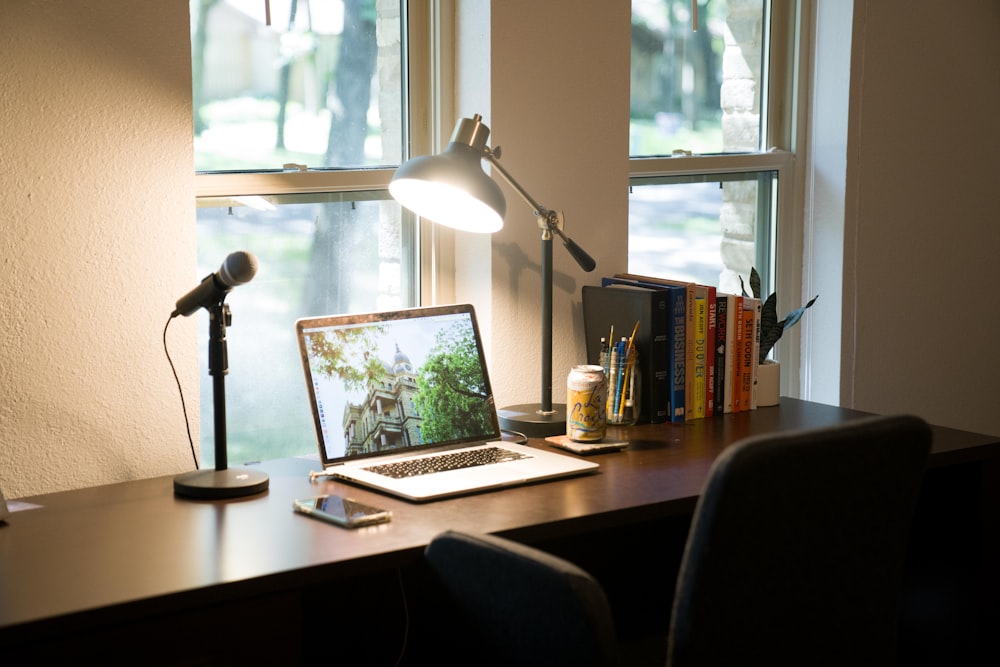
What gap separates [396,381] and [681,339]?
2.06 ft

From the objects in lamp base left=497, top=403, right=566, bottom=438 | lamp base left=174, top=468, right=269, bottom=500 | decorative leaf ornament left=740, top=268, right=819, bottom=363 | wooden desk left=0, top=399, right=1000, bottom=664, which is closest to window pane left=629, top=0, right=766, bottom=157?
decorative leaf ornament left=740, top=268, right=819, bottom=363

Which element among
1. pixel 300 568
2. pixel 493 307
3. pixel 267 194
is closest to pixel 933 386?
pixel 493 307

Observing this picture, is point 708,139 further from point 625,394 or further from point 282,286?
point 282,286

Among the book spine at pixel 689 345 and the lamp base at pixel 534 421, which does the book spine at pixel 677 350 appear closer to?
the book spine at pixel 689 345

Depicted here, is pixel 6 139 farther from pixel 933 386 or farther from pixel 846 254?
pixel 933 386

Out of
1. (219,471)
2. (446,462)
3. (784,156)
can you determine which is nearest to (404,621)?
(446,462)

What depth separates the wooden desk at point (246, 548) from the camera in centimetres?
132

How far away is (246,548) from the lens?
151cm

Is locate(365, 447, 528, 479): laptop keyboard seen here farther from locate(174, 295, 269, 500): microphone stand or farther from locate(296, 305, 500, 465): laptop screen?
locate(174, 295, 269, 500): microphone stand

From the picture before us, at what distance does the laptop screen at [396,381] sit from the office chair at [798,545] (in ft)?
2.51

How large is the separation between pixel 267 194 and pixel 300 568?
0.94 m

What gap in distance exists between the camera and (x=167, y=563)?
1.45 m

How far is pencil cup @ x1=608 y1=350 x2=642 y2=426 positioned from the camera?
7.29ft

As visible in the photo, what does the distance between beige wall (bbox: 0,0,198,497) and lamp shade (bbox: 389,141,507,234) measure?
1.24ft
